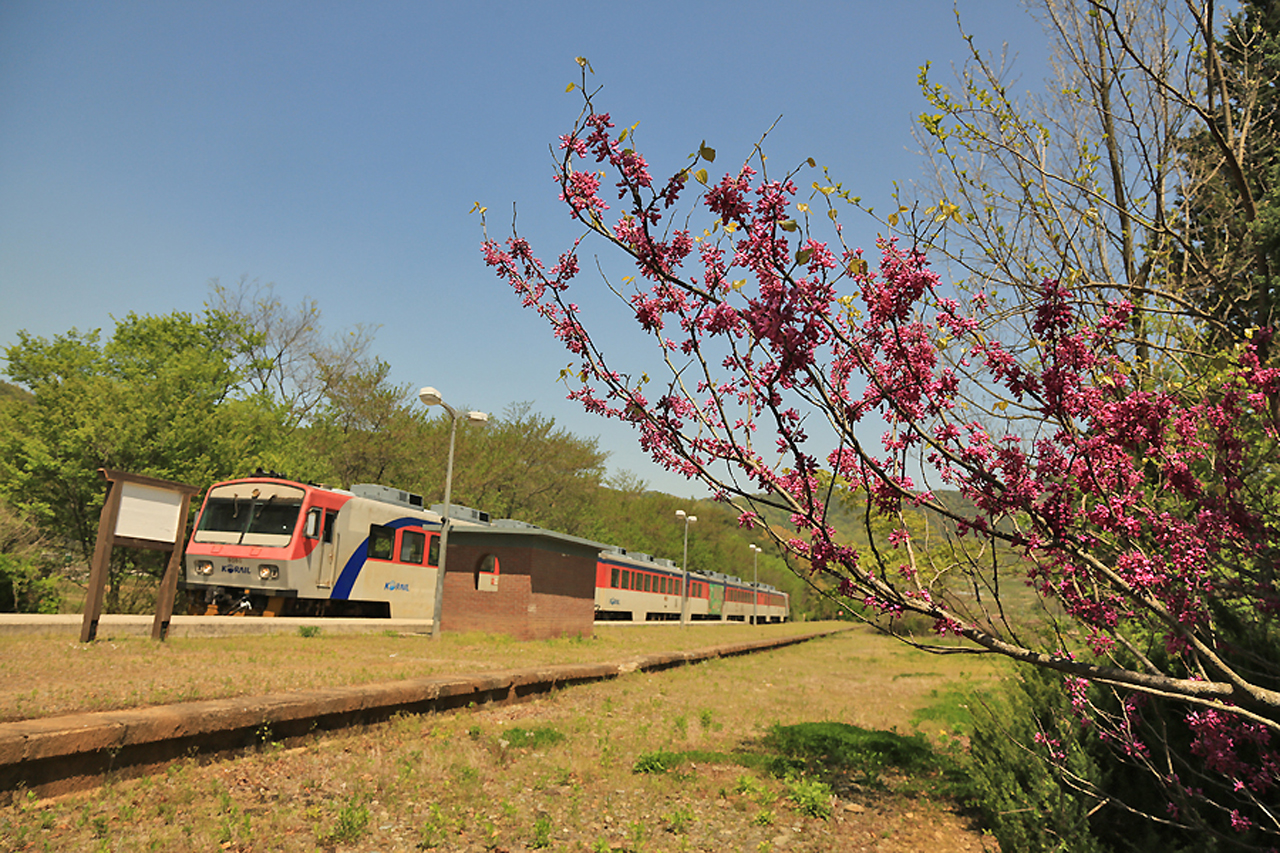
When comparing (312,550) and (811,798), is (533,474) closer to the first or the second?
(312,550)

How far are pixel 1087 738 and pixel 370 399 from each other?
100.0 ft

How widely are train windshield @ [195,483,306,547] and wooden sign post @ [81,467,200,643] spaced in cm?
559

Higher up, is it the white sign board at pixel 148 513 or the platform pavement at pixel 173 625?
the white sign board at pixel 148 513

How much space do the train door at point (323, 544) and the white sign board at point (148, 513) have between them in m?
5.89

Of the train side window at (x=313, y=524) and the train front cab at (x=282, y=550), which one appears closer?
the train front cab at (x=282, y=550)

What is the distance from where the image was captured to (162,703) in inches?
219

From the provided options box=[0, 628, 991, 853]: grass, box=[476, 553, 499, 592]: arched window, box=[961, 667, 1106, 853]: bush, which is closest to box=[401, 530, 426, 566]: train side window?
box=[476, 553, 499, 592]: arched window

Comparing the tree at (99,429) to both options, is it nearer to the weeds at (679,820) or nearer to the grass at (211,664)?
the grass at (211,664)

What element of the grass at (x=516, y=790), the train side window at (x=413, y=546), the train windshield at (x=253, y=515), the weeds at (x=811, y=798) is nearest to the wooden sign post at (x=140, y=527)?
the grass at (x=516, y=790)

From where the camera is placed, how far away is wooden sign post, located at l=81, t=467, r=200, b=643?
31.3ft

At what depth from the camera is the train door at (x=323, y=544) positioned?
1633cm

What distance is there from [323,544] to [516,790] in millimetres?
13017

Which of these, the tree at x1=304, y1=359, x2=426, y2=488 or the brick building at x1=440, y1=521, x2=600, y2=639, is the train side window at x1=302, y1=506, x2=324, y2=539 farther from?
the tree at x1=304, y1=359, x2=426, y2=488

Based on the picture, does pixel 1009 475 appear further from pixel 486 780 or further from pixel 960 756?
pixel 960 756
